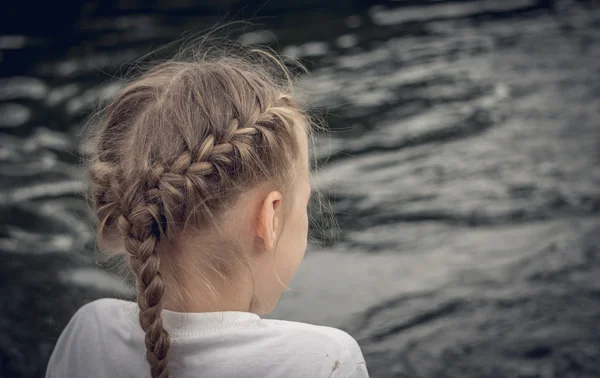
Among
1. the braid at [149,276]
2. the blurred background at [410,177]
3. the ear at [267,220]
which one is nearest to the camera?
the braid at [149,276]

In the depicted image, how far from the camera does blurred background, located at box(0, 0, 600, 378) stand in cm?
255

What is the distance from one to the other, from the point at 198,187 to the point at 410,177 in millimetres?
2510

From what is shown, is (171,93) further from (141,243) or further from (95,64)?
(95,64)

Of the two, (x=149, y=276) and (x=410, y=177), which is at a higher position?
(x=149, y=276)

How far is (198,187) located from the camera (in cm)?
125

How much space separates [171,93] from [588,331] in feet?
5.80

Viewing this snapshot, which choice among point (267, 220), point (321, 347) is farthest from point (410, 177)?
point (321, 347)

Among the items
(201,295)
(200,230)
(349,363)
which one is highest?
(200,230)

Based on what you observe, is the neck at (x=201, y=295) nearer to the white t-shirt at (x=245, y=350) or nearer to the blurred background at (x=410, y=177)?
the white t-shirt at (x=245, y=350)

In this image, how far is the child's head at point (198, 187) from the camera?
1.24m

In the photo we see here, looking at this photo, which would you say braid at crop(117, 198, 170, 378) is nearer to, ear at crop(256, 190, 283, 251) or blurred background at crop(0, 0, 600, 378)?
ear at crop(256, 190, 283, 251)

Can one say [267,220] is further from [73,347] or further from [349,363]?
[73,347]

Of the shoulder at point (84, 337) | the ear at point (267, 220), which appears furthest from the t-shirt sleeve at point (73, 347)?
the ear at point (267, 220)

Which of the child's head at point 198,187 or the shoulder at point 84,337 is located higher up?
the child's head at point 198,187
